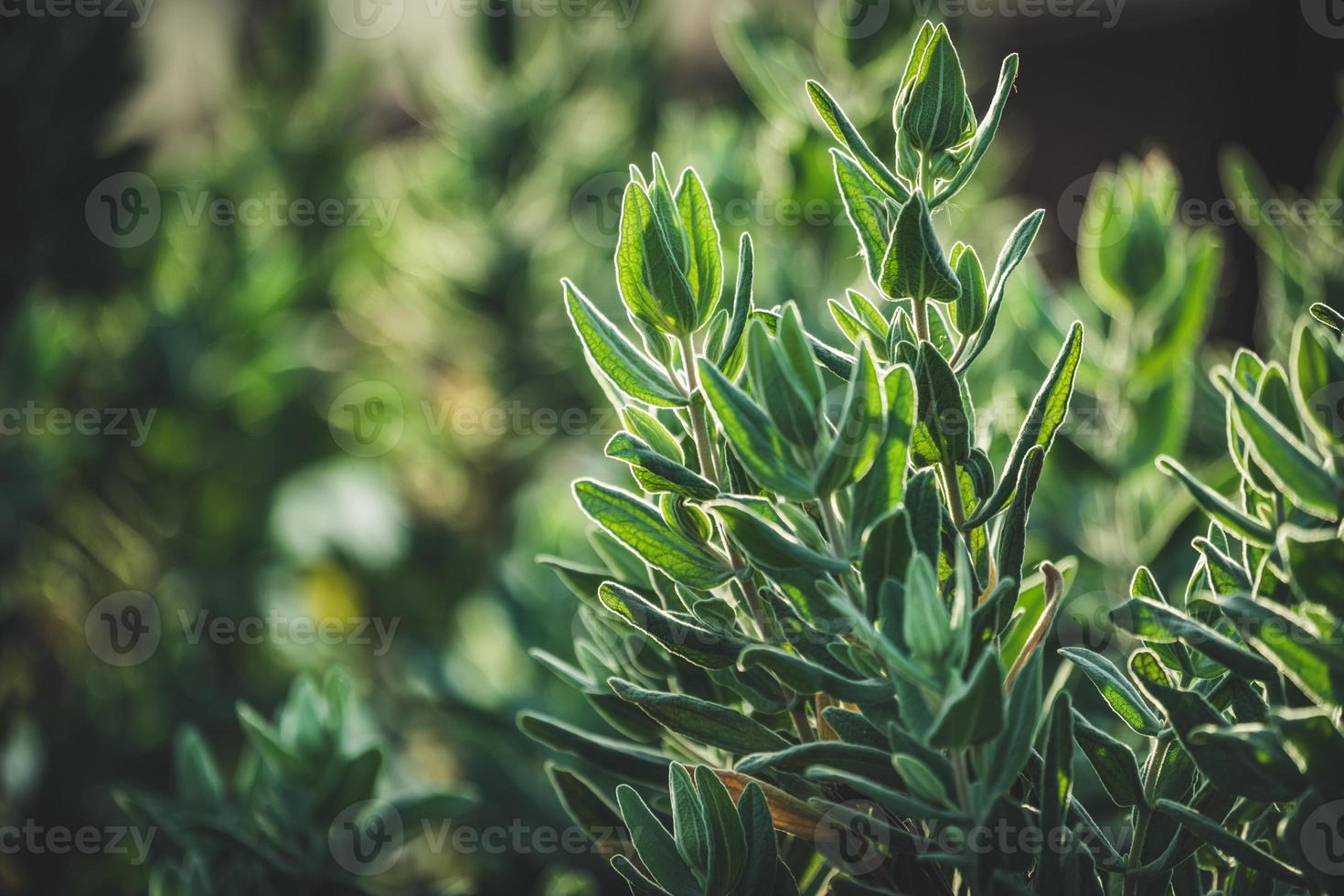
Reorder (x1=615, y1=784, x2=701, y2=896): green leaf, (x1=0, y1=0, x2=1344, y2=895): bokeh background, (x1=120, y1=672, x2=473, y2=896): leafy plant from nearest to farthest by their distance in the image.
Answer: (x1=615, y1=784, x2=701, y2=896): green leaf → (x1=120, y1=672, x2=473, y2=896): leafy plant → (x1=0, y1=0, x2=1344, y2=895): bokeh background

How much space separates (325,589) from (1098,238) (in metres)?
1.19

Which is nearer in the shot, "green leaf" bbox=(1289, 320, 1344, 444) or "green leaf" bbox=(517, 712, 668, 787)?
"green leaf" bbox=(1289, 320, 1344, 444)

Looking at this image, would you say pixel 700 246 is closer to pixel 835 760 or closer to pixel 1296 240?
pixel 835 760

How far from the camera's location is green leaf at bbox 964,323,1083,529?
403 millimetres

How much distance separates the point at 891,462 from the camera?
38 cm

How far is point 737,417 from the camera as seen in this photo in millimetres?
371

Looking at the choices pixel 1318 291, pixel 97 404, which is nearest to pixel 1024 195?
pixel 1318 291
